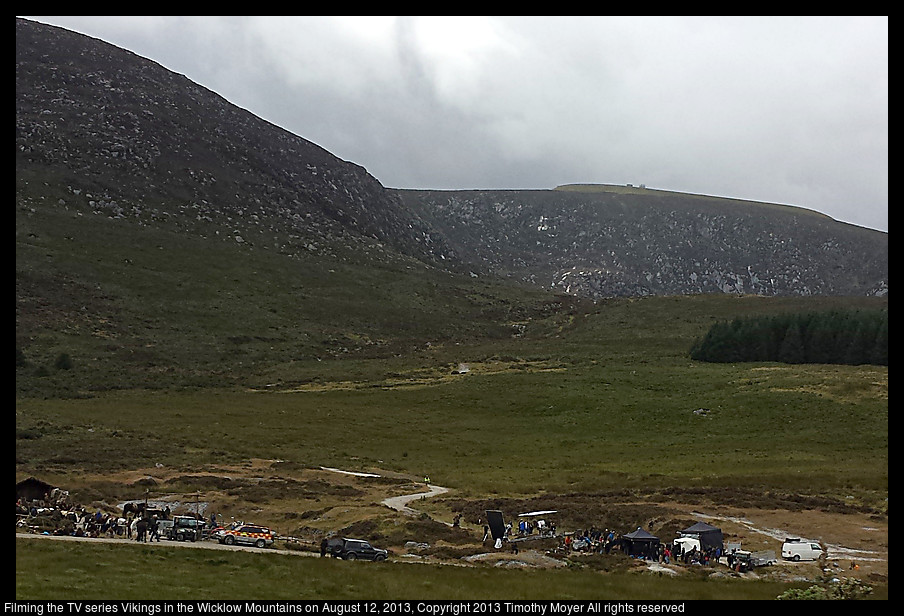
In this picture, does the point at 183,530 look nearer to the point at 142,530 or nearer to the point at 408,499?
the point at 142,530

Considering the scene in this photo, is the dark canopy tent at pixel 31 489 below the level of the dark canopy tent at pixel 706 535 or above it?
above

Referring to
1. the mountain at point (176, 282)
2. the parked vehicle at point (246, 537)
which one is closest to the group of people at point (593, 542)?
the parked vehicle at point (246, 537)

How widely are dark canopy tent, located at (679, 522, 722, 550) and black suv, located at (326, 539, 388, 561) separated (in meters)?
14.2

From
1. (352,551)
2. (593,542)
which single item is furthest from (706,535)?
(352,551)

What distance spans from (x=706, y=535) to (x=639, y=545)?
10.4 ft

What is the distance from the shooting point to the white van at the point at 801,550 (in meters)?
33.7

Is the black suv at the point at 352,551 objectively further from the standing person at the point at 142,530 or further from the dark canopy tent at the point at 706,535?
the dark canopy tent at the point at 706,535

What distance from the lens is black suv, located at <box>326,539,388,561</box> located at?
1255 inches

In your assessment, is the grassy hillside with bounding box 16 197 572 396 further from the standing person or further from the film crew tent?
the film crew tent

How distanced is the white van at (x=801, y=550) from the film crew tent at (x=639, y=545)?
5.60 meters

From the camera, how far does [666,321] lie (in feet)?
521

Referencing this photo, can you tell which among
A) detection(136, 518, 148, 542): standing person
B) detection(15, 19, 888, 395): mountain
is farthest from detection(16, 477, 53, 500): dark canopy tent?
detection(15, 19, 888, 395): mountain
